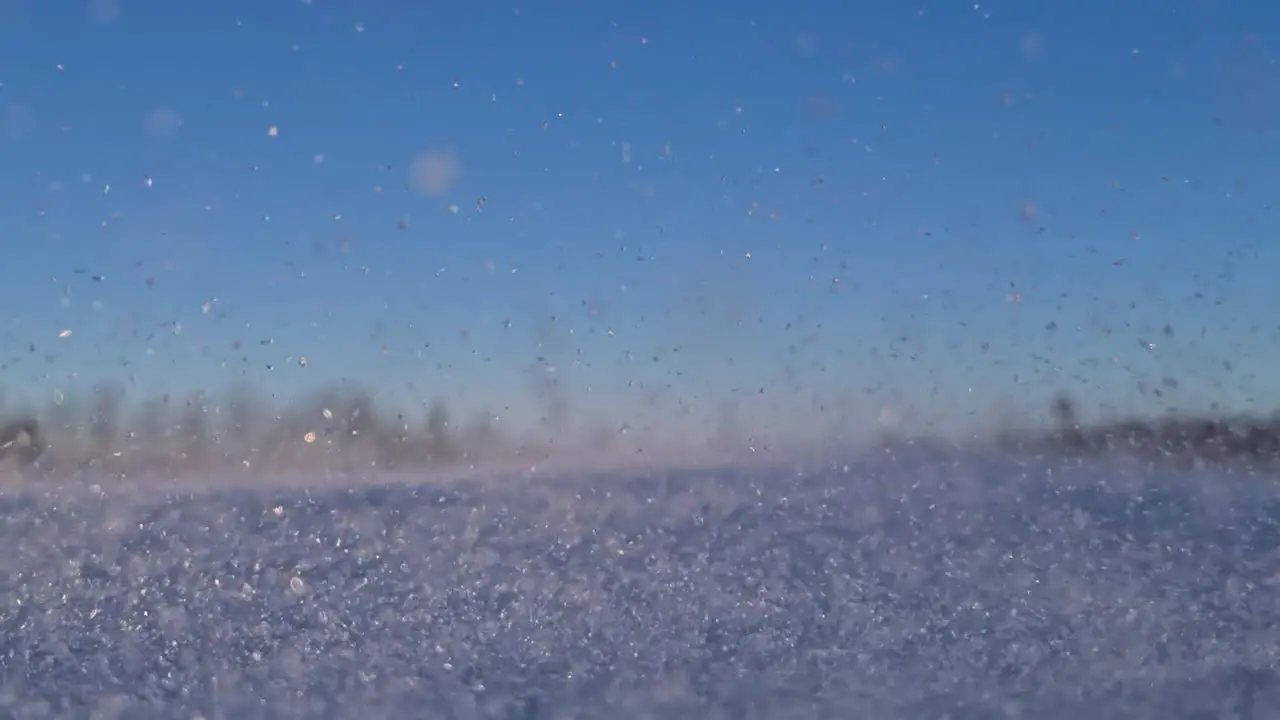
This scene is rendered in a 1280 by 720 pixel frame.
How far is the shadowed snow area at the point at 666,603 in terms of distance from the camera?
161 inches

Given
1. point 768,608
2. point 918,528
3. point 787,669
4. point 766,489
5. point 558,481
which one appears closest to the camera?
point 787,669

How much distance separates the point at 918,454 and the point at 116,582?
21.7ft

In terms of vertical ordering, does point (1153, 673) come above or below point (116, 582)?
below

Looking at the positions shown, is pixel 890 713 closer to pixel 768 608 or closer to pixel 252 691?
pixel 768 608

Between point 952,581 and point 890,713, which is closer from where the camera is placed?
point 890,713

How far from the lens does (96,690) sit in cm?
416

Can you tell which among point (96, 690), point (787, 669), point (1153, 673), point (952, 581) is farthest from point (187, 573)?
point (1153, 673)

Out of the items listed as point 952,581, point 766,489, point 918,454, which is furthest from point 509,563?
point 918,454

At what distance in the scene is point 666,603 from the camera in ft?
17.9

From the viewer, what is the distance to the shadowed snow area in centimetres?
410

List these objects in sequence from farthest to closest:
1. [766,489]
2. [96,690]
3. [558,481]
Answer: [558,481] < [766,489] < [96,690]

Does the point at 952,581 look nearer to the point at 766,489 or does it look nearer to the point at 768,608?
the point at 768,608

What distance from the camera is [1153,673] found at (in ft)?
13.8

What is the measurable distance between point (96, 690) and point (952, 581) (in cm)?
355
